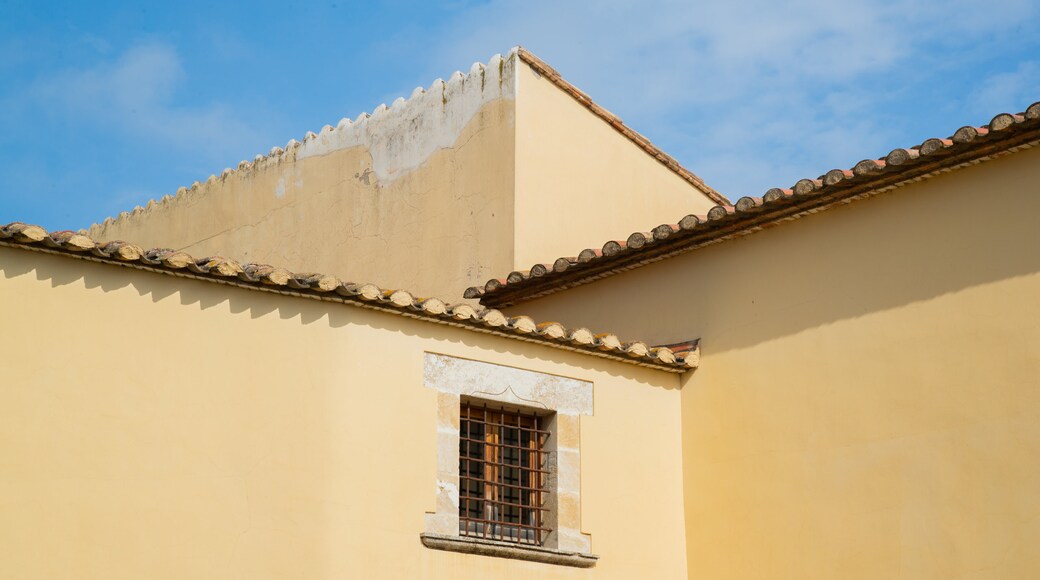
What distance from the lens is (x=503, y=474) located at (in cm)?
1014

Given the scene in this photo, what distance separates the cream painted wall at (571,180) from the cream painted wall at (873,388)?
8.12 feet

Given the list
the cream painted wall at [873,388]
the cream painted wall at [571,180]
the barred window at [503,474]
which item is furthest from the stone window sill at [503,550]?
the cream painted wall at [571,180]

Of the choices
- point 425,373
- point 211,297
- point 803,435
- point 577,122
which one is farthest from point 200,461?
point 577,122

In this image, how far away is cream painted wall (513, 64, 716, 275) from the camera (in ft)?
44.4

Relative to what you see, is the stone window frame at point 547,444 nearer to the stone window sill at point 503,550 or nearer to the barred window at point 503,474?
the stone window sill at point 503,550

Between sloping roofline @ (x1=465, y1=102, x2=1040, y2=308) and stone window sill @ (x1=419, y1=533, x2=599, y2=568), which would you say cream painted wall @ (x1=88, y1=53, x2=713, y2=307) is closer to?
sloping roofline @ (x1=465, y1=102, x2=1040, y2=308)

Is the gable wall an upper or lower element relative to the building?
upper

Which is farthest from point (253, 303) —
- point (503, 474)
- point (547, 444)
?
point (547, 444)

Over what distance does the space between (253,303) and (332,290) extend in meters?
0.53

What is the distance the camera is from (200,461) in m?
8.41

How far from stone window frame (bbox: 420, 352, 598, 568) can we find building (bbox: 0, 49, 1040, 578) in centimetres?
2

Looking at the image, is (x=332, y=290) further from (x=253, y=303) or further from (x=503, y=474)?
(x=503, y=474)

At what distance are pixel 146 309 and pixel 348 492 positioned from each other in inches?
68.8

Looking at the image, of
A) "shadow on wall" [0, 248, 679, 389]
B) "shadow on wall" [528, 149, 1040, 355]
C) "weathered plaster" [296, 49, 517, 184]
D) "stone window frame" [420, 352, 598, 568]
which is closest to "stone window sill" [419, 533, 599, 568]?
"stone window frame" [420, 352, 598, 568]
